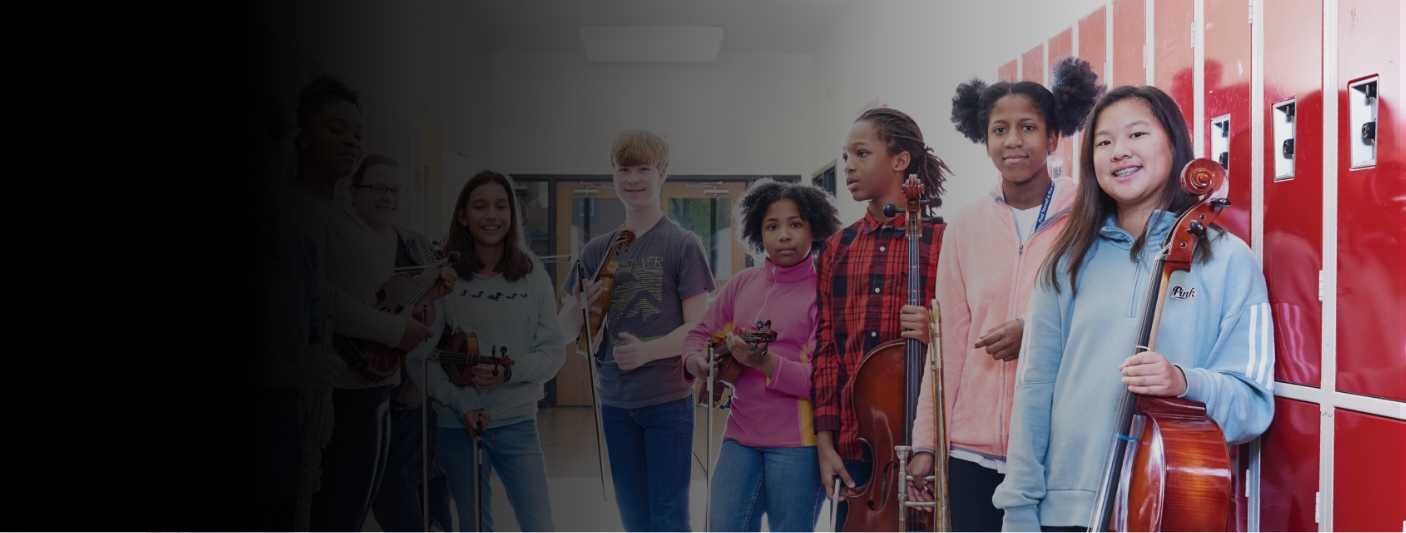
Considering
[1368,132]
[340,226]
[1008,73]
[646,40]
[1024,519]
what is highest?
[646,40]

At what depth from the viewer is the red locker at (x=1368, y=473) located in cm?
160

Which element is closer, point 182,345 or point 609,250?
point 609,250

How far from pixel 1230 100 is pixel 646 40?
1565mm

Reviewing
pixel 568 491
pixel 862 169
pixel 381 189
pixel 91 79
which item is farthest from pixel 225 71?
pixel 862 169

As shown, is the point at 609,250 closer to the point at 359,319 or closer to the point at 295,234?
the point at 359,319

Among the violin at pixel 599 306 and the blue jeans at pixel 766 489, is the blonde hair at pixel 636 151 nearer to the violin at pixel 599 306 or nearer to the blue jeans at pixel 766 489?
the violin at pixel 599 306

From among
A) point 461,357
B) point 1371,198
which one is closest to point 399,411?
point 461,357

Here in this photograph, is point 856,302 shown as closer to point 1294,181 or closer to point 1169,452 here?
point 1169,452

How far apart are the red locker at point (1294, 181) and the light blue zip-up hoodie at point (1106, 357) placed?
0.06 m

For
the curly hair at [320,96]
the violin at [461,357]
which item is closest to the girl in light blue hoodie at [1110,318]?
the violin at [461,357]

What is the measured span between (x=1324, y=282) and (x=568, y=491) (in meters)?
2.03

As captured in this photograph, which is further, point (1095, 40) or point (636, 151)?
point (636, 151)

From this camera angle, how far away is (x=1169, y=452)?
1.74m

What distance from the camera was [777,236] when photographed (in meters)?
2.18
